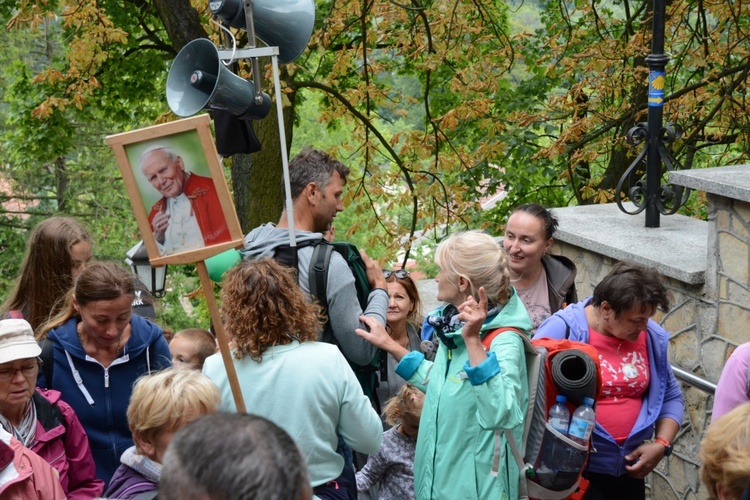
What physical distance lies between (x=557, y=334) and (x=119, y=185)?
15659 millimetres

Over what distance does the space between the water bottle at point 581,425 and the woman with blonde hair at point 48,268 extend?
2.19 meters

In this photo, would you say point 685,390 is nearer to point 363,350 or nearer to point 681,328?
point 681,328

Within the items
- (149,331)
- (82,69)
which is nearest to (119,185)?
(82,69)

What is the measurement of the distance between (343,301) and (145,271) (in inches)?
98.1

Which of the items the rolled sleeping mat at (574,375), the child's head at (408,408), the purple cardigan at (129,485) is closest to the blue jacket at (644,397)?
the rolled sleeping mat at (574,375)

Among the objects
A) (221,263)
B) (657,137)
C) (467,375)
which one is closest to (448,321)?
(467,375)

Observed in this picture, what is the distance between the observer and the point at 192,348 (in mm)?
4141

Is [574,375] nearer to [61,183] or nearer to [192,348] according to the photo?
[192,348]

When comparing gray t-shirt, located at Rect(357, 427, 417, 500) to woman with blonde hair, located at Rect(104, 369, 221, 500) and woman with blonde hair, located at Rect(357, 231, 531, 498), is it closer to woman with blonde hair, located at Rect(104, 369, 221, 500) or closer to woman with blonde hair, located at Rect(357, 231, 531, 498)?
woman with blonde hair, located at Rect(357, 231, 531, 498)

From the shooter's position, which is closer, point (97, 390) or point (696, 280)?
point (97, 390)

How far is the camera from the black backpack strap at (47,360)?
346 cm

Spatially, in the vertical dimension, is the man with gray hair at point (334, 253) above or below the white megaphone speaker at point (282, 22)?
below

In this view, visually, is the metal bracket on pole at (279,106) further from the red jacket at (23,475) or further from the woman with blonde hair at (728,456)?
the woman with blonde hair at (728,456)

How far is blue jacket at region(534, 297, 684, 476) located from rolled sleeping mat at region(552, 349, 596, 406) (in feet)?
1.32
